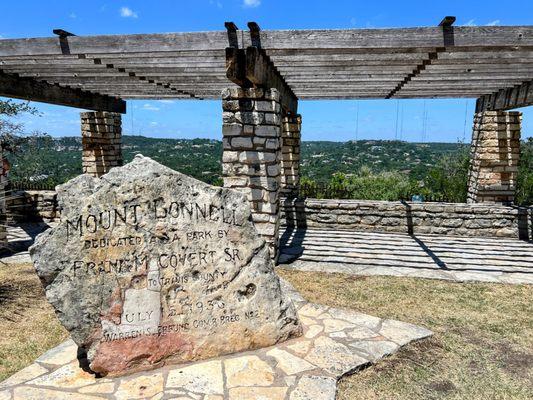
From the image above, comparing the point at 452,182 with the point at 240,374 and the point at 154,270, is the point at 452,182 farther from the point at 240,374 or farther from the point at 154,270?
the point at 154,270

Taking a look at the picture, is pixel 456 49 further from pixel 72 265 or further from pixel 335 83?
pixel 72 265

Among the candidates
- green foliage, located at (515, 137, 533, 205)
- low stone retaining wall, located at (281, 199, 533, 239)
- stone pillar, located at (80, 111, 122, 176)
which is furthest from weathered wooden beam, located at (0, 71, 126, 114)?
green foliage, located at (515, 137, 533, 205)

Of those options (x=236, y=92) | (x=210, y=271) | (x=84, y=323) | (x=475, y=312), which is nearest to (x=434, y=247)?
(x=475, y=312)

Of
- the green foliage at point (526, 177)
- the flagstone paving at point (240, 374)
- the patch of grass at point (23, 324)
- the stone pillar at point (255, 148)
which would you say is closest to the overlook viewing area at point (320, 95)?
the stone pillar at point (255, 148)

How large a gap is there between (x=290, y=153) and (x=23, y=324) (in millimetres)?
7815

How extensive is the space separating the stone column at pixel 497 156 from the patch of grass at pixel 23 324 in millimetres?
9611

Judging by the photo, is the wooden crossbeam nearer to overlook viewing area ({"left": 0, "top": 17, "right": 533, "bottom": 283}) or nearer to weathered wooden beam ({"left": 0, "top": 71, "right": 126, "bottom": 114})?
overlook viewing area ({"left": 0, "top": 17, "right": 533, "bottom": 283})

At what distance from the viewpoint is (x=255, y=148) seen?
6.54 meters

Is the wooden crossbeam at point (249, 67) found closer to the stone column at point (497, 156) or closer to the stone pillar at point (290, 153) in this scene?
the stone pillar at point (290, 153)

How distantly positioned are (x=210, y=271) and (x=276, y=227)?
336cm

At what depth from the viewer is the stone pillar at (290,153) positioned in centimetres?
1108

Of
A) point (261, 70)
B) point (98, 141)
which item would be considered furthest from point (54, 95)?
point (261, 70)

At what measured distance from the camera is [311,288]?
5758 millimetres

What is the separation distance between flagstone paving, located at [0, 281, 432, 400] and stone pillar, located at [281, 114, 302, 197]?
7151 millimetres
